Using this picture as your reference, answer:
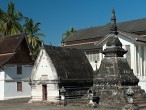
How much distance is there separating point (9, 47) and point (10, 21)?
454 inches

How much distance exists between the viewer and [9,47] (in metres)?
40.3

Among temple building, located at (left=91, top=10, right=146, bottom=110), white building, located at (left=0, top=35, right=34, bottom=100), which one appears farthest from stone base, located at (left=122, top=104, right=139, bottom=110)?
white building, located at (left=0, top=35, right=34, bottom=100)

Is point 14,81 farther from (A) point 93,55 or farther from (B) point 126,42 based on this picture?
(B) point 126,42

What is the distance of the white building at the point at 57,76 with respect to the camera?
27.8 m

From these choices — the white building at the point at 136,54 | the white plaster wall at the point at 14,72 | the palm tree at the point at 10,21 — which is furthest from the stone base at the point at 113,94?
the palm tree at the point at 10,21

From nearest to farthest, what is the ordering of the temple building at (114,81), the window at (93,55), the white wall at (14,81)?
the temple building at (114,81)
the window at (93,55)
the white wall at (14,81)

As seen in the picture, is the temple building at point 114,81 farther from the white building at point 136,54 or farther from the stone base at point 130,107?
the white building at point 136,54

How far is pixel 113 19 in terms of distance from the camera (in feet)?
84.7

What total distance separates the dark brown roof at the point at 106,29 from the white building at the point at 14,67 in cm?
929

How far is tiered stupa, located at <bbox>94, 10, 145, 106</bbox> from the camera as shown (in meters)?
23.5

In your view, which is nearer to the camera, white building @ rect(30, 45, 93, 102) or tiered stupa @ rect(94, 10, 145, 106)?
tiered stupa @ rect(94, 10, 145, 106)

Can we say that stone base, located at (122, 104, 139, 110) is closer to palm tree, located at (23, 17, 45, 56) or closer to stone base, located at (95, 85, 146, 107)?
stone base, located at (95, 85, 146, 107)

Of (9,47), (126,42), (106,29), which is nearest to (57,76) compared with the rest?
(126,42)

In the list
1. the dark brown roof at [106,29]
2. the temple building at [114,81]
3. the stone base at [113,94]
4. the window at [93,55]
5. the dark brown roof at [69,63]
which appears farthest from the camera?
the dark brown roof at [106,29]
